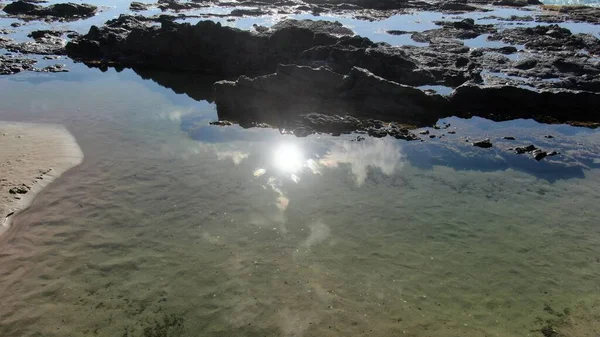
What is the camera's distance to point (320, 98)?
3669cm

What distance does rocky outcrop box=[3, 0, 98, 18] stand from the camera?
78750 mm

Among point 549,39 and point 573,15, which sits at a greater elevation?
point 573,15

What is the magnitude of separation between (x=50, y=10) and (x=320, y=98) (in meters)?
68.2

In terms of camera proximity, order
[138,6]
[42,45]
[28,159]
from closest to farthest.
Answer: [28,159]
[42,45]
[138,6]

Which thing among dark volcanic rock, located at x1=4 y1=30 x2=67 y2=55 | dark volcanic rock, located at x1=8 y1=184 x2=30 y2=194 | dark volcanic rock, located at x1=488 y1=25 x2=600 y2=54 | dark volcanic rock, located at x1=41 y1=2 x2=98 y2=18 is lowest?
dark volcanic rock, located at x1=8 y1=184 x2=30 y2=194

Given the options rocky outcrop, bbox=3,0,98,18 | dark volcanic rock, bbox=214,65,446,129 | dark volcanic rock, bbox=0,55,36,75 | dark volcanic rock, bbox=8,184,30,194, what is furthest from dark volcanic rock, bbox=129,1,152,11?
dark volcanic rock, bbox=8,184,30,194

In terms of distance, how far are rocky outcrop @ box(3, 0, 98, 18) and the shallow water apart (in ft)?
201

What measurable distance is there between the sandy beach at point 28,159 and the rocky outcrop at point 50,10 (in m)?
59.4

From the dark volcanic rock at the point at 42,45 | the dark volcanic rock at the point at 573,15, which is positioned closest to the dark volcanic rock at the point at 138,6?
the dark volcanic rock at the point at 42,45

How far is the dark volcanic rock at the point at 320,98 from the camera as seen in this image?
3491 centimetres

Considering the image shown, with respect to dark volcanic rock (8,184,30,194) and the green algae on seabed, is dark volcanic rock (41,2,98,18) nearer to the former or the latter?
the green algae on seabed

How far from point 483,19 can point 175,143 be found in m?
71.0

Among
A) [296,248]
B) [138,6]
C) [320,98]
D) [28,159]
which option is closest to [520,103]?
[320,98]

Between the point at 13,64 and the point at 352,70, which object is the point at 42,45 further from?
the point at 352,70
